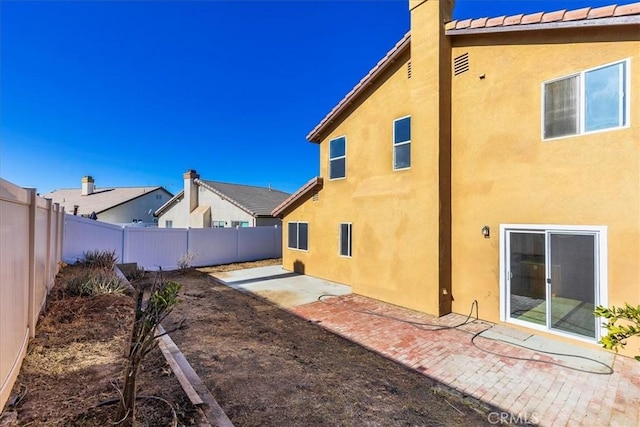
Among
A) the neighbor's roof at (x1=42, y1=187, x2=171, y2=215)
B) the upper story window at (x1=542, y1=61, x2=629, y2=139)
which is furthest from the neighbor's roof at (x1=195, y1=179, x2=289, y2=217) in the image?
the upper story window at (x1=542, y1=61, x2=629, y2=139)

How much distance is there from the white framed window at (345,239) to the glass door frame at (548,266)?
556 cm

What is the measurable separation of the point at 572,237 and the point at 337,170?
8005 mm

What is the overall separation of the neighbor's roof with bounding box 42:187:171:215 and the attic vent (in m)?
33.8

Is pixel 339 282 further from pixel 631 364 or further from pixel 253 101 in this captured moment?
pixel 253 101

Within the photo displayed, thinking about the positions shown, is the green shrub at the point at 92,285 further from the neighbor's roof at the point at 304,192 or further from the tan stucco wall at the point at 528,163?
the tan stucco wall at the point at 528,163

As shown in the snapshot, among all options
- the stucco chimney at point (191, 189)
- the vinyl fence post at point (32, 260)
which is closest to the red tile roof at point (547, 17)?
the vinyl fence post at point (32, 260)

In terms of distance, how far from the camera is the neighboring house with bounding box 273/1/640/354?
19.1 feet

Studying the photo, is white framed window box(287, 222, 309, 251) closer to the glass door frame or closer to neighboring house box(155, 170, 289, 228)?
neighboring house box(155, 170, 289, 228)

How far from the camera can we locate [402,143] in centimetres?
944

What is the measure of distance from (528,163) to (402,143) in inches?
140

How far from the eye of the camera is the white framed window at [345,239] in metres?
11.7

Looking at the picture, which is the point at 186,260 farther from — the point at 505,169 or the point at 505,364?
the point at 505,169

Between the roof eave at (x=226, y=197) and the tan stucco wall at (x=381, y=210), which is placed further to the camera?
the roof eave at (x=226, y=197)

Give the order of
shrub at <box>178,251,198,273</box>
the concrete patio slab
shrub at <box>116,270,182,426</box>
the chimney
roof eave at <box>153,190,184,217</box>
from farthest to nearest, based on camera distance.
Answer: the chimney
roof eave at <box>153,190,184,217</box>
shrub at <box>178,251,198,273</box>
the concrete patio slab
shrub at <box>116,270,182,426</box>
